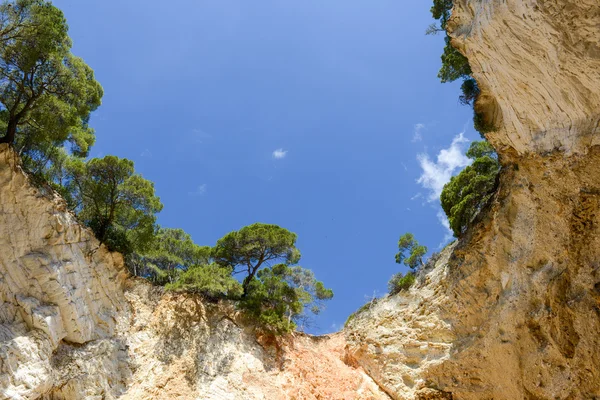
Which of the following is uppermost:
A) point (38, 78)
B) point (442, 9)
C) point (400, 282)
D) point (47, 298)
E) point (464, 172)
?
point (442, 9)

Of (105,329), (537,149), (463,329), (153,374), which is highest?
(537,149)

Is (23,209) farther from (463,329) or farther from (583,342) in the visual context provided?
(583,342)

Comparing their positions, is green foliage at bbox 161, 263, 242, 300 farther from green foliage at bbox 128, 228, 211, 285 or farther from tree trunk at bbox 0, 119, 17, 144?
tree trunk at bbox 0, 119, 17, 144

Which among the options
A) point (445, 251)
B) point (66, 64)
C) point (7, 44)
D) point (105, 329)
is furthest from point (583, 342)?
point (7, 44)

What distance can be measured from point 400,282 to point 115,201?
12.7 m

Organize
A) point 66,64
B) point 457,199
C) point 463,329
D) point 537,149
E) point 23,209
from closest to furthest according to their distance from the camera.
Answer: point 537,149
point 23,209
point 66,64
point 463,329
point 457,199

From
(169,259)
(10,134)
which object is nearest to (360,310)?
(169,259)

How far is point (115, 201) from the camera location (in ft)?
54.7

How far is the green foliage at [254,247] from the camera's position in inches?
779

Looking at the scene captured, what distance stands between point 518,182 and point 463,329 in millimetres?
5875

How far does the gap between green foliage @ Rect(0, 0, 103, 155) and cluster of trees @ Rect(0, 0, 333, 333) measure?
0.03 metres

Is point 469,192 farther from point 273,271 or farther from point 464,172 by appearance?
point 273,271

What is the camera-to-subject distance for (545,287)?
1339 centimetres

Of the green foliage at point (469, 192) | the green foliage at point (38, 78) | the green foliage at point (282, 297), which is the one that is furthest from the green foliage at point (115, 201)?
the green foliage at point (469, 192)
